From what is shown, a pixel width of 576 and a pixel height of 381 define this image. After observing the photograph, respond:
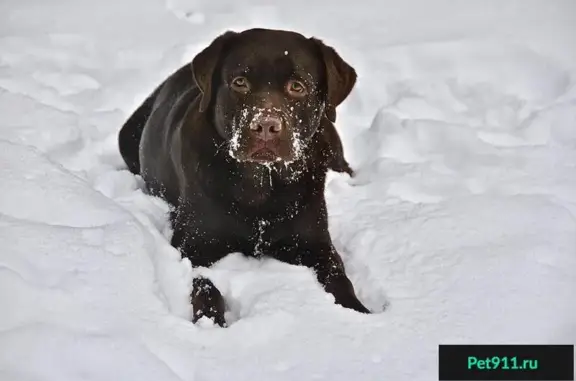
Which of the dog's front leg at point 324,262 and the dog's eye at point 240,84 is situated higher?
the dog's eye at point 240,84

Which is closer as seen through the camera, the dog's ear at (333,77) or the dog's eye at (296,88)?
the dog's eye at (296,88)

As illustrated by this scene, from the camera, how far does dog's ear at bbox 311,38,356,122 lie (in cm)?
325

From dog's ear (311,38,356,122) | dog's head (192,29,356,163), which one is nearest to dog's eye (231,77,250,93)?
dog's head (192,29,356,163)

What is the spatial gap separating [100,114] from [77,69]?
0.66m

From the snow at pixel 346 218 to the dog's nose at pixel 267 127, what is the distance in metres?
0.55

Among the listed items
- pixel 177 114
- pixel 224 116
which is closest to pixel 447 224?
pixel 224 116

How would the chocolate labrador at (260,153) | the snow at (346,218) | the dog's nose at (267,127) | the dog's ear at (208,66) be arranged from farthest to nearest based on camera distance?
the dog's ear at (208,66) < the chocolate labrador at (260,153) < the dog's nose at (267,127) < the snow at (346,218)

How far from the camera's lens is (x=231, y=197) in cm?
327

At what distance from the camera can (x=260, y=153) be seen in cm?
301

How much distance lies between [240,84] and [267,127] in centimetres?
28

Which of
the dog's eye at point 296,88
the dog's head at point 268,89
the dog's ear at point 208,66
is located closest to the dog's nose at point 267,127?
the dog's head at point 268,89

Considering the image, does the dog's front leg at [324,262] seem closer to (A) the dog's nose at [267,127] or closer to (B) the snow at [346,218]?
(B) the snow at [346,218]

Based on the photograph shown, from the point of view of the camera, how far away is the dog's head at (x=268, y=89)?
3000 mm

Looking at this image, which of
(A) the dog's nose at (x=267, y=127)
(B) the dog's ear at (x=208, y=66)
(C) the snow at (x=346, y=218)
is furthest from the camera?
(B) the dog's ear at (x=208, y=66)
